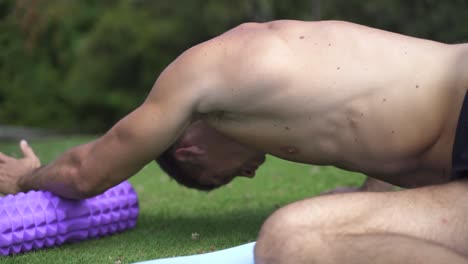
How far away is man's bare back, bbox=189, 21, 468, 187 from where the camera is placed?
194 centimetres

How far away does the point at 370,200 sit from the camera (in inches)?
69.6

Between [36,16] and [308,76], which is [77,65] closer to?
[36,16]

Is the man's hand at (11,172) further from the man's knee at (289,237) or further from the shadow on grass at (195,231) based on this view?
the man's knee at (289,237)

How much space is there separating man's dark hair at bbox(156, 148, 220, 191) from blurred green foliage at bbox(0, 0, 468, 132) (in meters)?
11.2

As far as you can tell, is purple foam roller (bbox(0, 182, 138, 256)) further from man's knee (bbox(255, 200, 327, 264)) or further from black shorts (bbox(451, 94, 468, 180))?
black shorts (bbox(451, 94, 468, 180))

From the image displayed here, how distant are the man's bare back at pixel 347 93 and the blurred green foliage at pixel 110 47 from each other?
456 inches

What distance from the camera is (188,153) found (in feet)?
8.28

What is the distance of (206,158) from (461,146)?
1.01 m

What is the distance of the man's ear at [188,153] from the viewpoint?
98.5 inches

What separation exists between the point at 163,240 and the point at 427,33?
35.4 feet

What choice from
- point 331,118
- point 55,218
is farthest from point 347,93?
point 55,218

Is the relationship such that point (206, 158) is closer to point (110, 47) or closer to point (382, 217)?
point (382, 217)

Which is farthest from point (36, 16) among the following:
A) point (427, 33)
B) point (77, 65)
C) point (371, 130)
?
point (371, 130)

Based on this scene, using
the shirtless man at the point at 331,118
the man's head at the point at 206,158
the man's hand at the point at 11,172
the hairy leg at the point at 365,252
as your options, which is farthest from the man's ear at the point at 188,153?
the hairy leg at the point at 365,252
